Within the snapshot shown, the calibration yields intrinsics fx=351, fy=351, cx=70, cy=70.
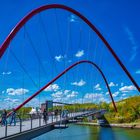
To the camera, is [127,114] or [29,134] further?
Result: [127,114]

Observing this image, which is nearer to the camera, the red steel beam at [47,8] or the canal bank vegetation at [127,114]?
the red steel beam at [47,8]

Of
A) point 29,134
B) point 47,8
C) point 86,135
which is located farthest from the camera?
point 86,135

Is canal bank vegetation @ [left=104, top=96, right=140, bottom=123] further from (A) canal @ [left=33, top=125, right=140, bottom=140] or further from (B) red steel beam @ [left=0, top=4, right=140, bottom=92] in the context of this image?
(B) red steel beam @ [left=0, top=4, right=140, bottom=92]

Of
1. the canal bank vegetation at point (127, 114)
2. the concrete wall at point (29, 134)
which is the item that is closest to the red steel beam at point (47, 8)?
the concrete wall at point (29, 134)

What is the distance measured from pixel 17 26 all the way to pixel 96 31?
22991mm

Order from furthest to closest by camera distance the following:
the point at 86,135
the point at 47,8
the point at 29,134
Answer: the point at 86,135 → the point at 47,8 → the point at 29,134

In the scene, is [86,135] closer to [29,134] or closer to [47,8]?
[47,8]

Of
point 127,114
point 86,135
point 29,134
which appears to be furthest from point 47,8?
point 127,114

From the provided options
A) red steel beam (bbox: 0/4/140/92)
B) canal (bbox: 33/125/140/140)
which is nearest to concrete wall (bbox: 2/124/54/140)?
red steel beam (bbox: 0/4/140/92)

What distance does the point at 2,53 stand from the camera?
22.4 meters

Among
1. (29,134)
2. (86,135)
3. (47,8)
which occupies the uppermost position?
(47,8)

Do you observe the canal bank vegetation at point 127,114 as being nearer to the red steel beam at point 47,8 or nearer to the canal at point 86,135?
the canal at point 86,135

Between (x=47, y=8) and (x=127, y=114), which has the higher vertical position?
(x=47, y=8)

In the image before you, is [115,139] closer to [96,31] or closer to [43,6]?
[96,31]
